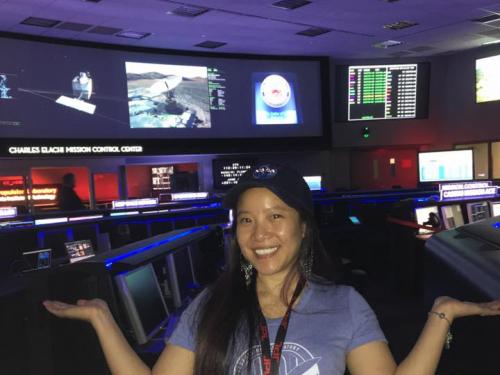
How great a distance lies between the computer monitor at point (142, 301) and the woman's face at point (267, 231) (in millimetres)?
1108

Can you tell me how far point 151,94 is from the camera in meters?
10.4

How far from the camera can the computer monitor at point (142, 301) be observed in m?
2.44

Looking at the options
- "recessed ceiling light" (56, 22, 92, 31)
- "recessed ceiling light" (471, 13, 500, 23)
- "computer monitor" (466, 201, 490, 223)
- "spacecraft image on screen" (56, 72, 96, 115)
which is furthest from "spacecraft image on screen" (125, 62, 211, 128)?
"computer monitor" (466, 201, 490, 223)

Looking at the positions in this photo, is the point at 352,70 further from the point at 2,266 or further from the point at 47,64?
the point at 2,266

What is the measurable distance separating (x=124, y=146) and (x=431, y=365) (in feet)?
30.3

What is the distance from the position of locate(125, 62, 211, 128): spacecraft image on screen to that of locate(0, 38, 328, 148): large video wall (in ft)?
0.06

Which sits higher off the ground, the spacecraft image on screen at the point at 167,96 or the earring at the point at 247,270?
the spacecraft image on screen at the point at 167,96

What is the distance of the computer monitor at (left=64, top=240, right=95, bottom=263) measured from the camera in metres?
5.38

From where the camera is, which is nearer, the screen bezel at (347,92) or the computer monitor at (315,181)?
the screen bezel at (347,92)

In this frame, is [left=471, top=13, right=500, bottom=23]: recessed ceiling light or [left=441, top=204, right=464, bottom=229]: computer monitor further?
[left=471, top=13, right=500, bottom=23]: recessed ceiling light

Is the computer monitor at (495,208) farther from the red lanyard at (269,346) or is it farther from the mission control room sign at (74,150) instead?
the red lanyard at (269,346)

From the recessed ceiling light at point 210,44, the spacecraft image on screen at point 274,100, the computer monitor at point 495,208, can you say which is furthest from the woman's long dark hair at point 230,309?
the spacecraft image on screen at point 274,100

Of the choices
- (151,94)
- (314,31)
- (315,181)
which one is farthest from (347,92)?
(151,94)

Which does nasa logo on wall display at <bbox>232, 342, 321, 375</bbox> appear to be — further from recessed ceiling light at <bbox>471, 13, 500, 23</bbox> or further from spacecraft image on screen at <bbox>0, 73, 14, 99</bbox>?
recessed ceiling light at <bbox>471, 13, 500, 23</bbox>
